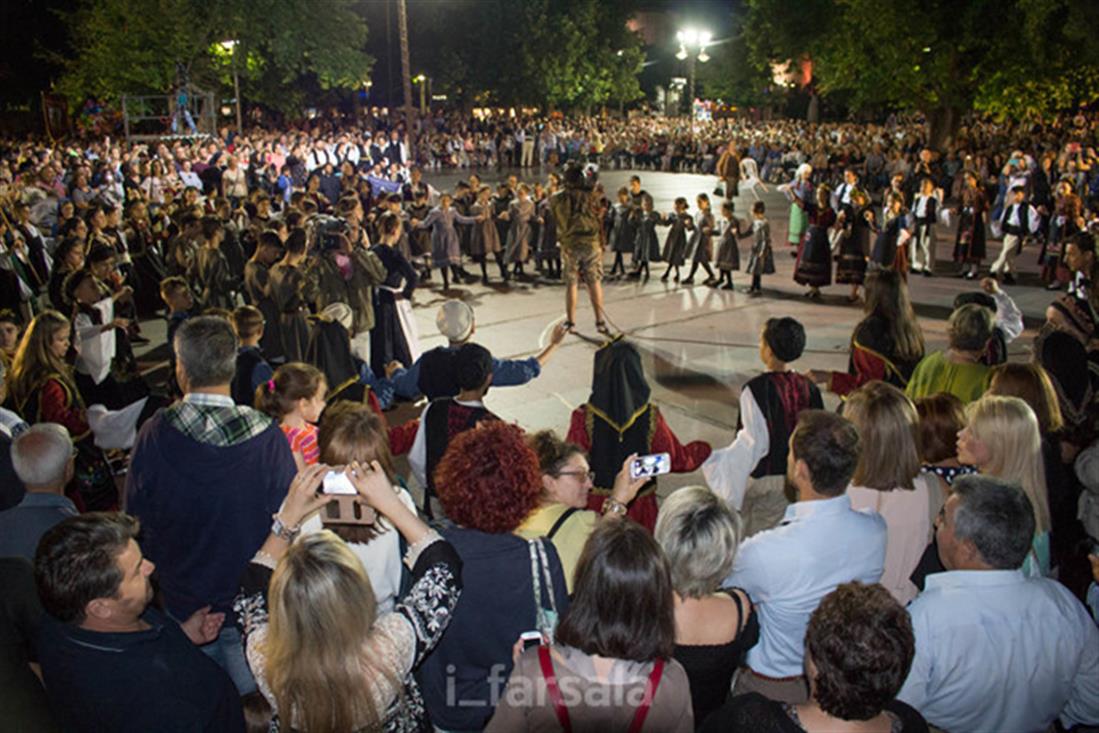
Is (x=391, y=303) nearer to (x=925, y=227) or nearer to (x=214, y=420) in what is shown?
(x=214, y=420)

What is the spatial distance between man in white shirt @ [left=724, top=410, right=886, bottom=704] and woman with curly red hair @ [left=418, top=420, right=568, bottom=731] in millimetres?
776

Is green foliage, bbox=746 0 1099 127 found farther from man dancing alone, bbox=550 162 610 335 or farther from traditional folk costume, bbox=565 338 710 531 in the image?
traditional folk costume, bbox=565 338 710 531

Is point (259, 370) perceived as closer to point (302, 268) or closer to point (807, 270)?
point (302, 268)

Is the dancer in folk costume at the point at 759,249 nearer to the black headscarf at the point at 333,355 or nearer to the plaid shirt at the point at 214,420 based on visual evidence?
the black headscarf at the point at 333,355

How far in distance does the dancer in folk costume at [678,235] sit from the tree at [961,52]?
13725 millimetres

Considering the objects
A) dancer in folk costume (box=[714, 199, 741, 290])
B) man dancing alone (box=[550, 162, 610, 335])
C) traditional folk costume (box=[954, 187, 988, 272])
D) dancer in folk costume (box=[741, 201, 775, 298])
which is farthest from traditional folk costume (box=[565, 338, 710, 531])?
traditional folk costume (box=[954, 187, 988, 272])

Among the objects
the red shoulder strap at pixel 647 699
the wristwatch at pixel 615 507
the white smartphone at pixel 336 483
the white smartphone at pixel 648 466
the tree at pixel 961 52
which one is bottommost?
the red shoulder strap at pixel 647 699

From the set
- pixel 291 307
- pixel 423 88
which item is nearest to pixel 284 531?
pixel 291 307

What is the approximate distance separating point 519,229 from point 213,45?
21.5m

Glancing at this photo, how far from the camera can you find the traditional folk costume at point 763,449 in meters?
4.66

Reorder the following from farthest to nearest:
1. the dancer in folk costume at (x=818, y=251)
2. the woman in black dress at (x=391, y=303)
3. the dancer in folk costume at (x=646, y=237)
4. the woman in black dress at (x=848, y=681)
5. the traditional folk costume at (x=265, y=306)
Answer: the dancer in folk costume at (x=646, y=237), the dancer in folk costume at (x=818, y=251), the woman in black dress at (x=391, y=303), the traditional folk costume at (x=265, y=306), the woman in black dress at (x=848, y=681)

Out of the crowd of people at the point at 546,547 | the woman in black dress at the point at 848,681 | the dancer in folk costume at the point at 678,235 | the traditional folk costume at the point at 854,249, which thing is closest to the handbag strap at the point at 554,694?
the crowd of people at the point at 546,547

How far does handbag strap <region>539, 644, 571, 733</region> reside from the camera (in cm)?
227

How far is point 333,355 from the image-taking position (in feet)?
21.9
